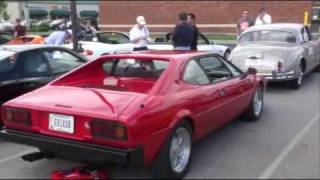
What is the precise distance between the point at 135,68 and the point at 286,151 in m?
2.05

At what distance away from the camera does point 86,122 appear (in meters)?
4.47

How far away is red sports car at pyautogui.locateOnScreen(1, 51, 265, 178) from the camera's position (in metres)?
4.35

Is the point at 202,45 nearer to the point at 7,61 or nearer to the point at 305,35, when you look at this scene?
the point at 305,35

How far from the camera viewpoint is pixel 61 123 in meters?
4.64

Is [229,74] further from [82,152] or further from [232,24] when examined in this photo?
[232,24]

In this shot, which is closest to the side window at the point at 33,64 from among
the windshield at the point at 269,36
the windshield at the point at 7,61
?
the windshield at the point at 7,61

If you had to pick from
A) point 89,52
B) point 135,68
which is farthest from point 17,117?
point 89,52

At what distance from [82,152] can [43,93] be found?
109 cm

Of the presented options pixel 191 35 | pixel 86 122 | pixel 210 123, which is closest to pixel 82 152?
pixel 86 122

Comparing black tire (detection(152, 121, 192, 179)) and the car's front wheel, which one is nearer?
black tire (detection(152, 121, 192, 179))

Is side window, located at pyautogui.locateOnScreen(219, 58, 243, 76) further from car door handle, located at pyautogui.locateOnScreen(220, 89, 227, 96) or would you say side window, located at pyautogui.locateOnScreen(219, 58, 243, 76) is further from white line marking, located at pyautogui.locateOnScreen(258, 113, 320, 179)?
white line marking, located at pyautogui.locateOnScreen(258, 113, 320, 179)

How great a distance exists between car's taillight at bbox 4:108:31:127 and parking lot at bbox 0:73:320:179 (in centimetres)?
61

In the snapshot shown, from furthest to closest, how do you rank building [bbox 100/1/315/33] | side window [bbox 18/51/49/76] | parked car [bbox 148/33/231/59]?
building [bbox 100/1/315/33] < parked car [bbox 148/33/231/59] < side window [bbox 18/51/49/76]

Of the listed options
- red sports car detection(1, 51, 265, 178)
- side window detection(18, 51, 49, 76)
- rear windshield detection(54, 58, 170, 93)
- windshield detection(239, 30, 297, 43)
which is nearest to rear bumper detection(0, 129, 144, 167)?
red sports car detection(1, 51, 265, 178)
